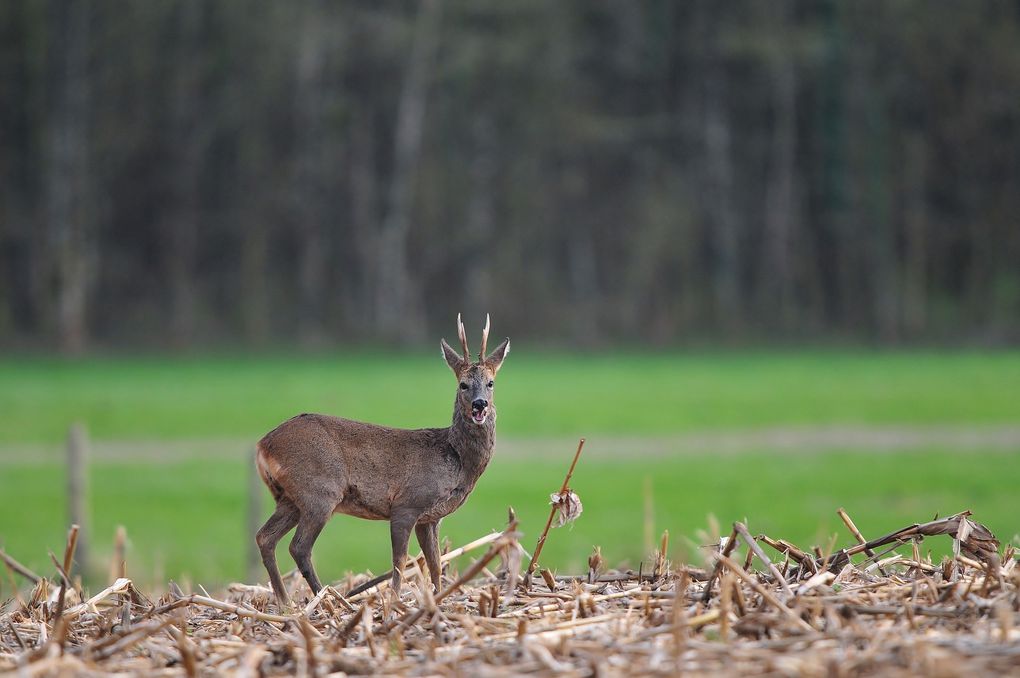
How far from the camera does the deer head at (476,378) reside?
7258 millimetres

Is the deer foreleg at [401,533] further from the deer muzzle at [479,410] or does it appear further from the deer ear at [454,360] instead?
the deer ear at [454,360]

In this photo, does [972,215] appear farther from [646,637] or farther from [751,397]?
[646,637]

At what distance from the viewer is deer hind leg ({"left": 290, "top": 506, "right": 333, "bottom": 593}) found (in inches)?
281

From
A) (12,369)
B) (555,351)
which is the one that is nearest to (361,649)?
(12,369)

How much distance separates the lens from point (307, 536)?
7.17 m

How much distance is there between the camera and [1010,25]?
223 ft

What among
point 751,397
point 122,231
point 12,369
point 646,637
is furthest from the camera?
point 122,231

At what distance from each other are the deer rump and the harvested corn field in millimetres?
498

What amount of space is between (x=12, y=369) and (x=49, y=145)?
13579 millimetres

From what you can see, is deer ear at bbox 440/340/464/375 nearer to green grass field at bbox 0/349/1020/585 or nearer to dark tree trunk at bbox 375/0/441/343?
green grass field at bbox 0/349/1020/585

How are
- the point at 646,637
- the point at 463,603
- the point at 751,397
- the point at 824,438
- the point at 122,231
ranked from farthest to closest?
1. the point at 122,231
2. the point at 751,397
3. the point at 824,438
4. the point at 463,603
5. the point at 646,637

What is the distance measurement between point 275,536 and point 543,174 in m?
64.9

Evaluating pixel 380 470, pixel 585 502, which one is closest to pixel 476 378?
pixel 380 470

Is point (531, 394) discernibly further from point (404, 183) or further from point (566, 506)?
point (566, 506)
